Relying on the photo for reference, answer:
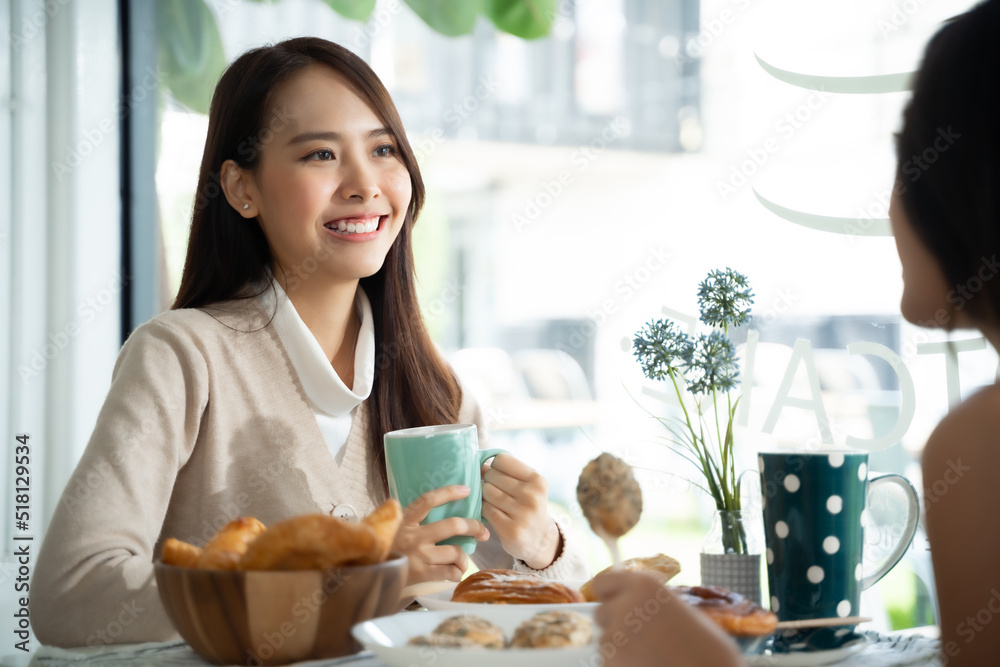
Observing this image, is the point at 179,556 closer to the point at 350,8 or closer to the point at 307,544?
the point at 307,544

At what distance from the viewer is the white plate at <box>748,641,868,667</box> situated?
2.22 feet

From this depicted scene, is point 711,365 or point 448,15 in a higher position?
point 448,15

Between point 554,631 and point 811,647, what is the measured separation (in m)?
0.22

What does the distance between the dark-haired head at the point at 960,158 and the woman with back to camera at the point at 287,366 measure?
1.59 ft

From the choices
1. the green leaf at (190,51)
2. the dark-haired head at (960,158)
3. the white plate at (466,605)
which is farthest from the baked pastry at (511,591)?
the green leaf at (190,51)

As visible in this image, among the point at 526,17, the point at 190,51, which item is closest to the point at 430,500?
the point at 526,17

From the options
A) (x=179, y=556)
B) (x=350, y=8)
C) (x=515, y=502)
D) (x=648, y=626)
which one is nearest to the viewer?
(x=648, y=626)

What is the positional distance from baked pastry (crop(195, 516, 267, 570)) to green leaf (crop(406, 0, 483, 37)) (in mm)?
1593

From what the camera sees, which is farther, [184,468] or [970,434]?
[184,468]

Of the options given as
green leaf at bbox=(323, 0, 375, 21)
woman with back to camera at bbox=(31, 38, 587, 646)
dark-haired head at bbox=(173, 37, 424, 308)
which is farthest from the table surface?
green leaf at bbox=(323, 0, 375, 21)

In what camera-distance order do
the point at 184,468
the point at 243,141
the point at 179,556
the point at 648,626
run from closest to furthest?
the point at 648,626, the point at 179,556, the point at 184,468, the point at 243,141

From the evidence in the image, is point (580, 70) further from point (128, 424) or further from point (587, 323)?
point (128, 424)

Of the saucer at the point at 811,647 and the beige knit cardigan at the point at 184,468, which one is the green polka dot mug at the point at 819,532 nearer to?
the saucer at the point at 811,647

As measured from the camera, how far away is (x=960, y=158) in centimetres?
69
